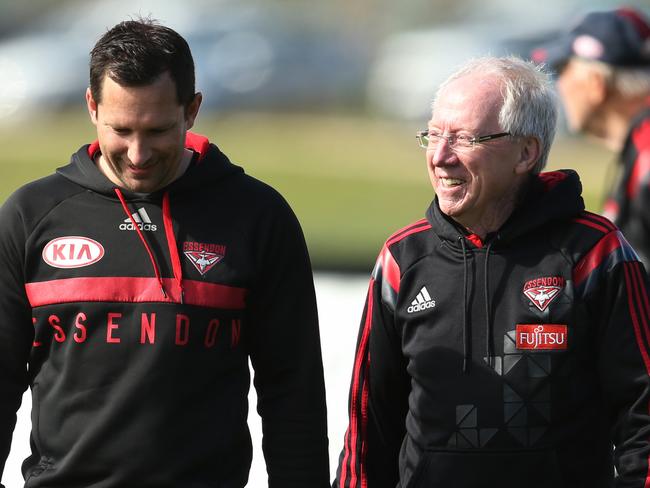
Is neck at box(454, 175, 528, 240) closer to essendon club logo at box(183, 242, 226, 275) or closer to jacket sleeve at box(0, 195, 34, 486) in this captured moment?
essendon club logo at box(183, 242, 226, 275)

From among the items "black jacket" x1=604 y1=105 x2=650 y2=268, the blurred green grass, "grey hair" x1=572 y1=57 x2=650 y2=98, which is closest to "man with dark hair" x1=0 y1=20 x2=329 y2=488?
"black jacket" x1=604 y1=105 x2=650 y2=268

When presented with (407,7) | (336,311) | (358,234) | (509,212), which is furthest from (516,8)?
(509,212)

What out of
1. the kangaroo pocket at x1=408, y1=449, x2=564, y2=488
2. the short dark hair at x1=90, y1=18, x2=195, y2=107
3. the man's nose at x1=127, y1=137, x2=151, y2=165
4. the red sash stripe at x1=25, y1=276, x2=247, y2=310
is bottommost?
the kangaroo pocket at x1=408, y1=449, x2=564, y2=488

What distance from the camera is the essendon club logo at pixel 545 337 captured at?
2.79 metres

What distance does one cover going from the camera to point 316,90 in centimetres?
1046

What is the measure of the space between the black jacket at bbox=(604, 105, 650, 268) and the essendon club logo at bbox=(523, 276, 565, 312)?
1.48 metres

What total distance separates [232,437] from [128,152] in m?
0.64

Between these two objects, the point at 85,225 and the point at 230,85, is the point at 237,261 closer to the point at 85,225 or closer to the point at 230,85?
the point at 85,225

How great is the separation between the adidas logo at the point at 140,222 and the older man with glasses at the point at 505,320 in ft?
1.72

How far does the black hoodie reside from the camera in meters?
2.77

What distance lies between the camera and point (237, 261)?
2.85 metres

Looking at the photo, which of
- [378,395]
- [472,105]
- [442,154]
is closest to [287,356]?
[378,395]

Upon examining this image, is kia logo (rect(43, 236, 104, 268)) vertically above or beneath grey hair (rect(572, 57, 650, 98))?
beneath

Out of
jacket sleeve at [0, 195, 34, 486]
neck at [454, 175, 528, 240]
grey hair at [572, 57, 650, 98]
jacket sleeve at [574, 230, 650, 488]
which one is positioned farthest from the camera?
grey hair at [572, 57, 650, 98]
